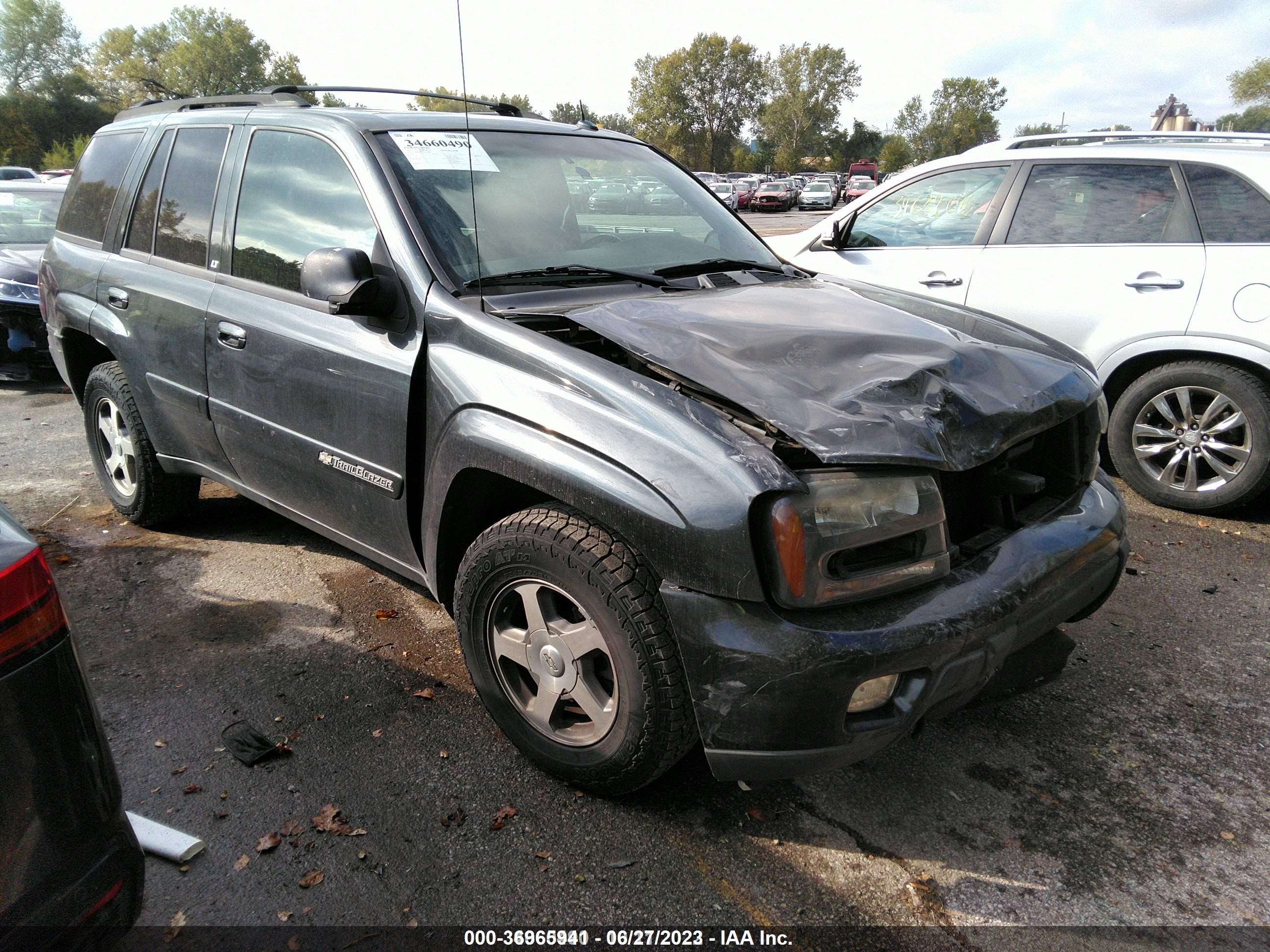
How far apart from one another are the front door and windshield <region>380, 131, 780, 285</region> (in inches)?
9.4

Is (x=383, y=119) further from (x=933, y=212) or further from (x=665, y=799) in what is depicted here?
(x=933, y=212)

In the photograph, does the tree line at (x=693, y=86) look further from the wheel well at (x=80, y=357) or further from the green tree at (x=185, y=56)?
the wheel well at (x=80, y=357)

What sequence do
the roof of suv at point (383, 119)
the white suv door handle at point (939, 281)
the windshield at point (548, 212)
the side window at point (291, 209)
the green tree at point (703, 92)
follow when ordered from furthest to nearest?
the green tree at point (703, 92)
the white suv door handle at point (939, 281)
the roof of suv at point (383, 119)
the side window at point (291, 209)
the windshield at point (548, 212)

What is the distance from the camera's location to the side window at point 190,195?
3602mm

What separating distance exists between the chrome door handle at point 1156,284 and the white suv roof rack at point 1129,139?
0.82 meters

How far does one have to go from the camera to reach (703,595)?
2.06 m

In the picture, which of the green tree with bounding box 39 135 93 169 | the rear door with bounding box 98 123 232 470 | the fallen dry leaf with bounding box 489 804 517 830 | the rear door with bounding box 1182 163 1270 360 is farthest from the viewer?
the green tree with bounding box 39 135 93 169

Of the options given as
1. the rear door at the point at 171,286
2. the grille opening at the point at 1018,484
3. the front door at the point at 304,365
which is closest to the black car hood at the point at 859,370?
the grille opening at the point at 1018,484

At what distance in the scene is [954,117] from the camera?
10938cm

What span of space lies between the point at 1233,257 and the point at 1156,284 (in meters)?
0.35

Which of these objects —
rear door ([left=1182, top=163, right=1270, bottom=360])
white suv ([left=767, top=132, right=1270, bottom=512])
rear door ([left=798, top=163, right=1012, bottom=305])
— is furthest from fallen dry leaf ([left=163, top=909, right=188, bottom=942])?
rear door ([left=1182, top=163, right=1270, bottom=360])

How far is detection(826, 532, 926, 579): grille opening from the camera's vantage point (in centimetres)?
207

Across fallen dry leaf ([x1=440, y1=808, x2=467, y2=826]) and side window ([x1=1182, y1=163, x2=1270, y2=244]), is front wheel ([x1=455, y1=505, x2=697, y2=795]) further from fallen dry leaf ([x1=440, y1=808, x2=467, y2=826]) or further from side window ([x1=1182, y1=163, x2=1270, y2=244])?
side window ([x1=1182, y1=163, x2=1270, y2=244])

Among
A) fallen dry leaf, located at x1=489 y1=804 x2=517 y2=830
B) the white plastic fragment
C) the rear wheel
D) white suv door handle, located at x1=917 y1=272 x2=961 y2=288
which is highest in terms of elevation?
white suv door handle, located at x1=917 y1=272 x2=961 y2=288
